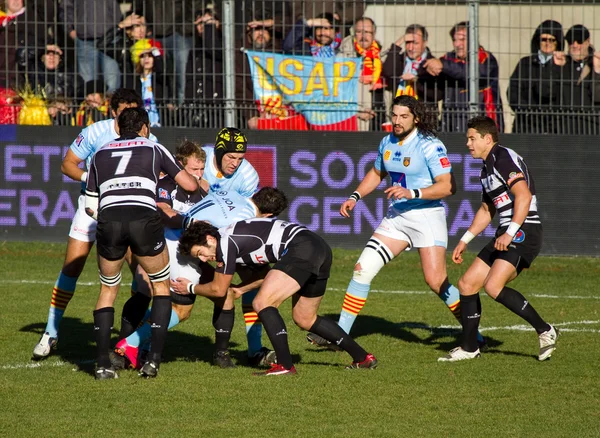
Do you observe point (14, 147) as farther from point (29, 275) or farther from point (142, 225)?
point (142, 225)

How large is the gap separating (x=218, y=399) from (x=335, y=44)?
8.45 metres

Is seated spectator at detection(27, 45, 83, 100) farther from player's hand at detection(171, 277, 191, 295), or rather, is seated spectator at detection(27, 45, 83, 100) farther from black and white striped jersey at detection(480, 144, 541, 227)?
black and white striped jersey at detection(480, 144, 541, 227)

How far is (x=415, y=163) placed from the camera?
373 inches

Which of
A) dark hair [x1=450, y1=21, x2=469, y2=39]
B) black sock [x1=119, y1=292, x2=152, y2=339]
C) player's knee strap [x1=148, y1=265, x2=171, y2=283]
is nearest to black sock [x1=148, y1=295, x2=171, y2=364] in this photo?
player's knee strap [x1=148, y1=265, x2=171, y2=283]

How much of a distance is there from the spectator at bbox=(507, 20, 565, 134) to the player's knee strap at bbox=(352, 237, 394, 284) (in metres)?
6.14

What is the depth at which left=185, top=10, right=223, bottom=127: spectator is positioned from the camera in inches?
594

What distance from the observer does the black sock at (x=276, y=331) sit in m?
8.02

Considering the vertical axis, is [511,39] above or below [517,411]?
above

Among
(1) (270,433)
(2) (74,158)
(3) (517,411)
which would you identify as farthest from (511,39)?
(1) (270,433)

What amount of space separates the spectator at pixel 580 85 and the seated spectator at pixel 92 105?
6630 mm

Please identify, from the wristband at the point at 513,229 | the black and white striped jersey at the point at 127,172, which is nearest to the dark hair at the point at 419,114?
the wristband at the point at 513,229

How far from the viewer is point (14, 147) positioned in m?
15.3

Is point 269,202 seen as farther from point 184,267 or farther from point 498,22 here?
point 498,22

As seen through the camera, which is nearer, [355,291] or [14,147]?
[355,291]
